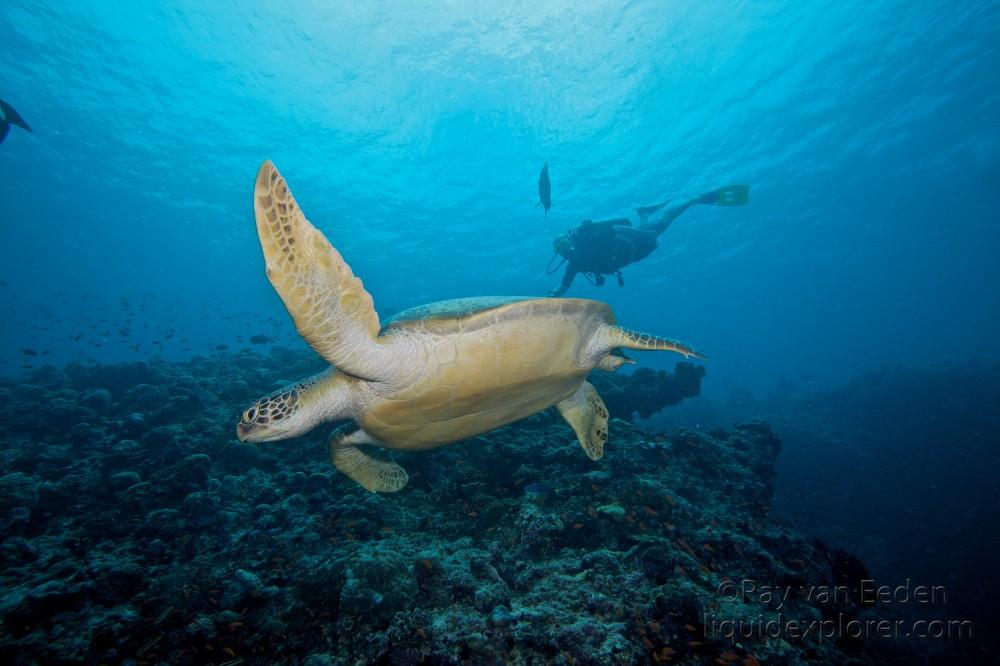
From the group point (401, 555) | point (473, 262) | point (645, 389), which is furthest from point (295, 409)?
point (473, 262)

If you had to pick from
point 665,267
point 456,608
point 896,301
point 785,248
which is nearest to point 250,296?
point 665,267

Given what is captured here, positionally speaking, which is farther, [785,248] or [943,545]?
[785,248]

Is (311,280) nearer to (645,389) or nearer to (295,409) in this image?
(295,409)

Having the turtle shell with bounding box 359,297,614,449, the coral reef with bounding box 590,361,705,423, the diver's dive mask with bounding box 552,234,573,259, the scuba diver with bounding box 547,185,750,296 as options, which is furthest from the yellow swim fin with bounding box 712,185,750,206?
the turtle shell with bounding box 359,297,614,449

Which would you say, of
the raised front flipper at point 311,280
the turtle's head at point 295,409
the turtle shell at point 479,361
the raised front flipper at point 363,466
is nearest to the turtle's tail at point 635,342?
the turtle shell at point 479,361

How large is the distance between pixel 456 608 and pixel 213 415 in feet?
25.8

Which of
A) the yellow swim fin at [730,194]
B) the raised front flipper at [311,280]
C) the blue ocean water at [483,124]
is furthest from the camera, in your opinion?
the blue ocean water at [483,124]

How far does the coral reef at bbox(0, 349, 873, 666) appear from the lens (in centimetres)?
242

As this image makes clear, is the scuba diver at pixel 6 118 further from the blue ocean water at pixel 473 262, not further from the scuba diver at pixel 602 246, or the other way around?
the scuba diver at pixel 602 246

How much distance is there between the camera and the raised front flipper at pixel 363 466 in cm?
463

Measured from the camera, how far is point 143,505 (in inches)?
179

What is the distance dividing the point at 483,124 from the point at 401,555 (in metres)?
24.1

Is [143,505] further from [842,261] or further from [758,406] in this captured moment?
[842,261]

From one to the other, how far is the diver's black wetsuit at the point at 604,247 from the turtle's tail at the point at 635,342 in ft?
21.4
